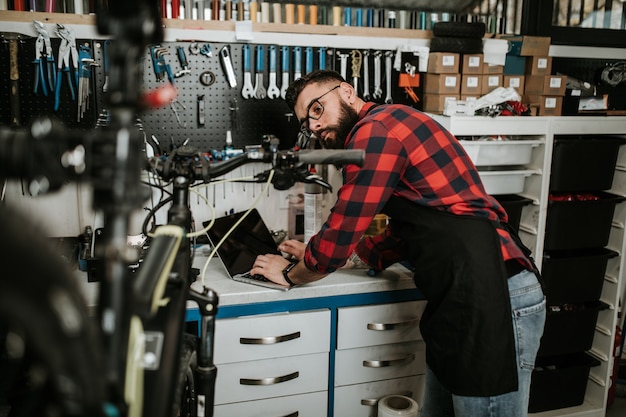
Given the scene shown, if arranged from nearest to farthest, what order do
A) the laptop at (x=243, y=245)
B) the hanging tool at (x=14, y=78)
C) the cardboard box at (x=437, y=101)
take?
the laptop at (x=243, y=245)
the hanging tool at (x=14, y=78)
the cardboard box at (x=437, y=101)

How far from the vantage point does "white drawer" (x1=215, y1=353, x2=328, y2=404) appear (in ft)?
6.29

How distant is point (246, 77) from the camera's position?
7.96 feet

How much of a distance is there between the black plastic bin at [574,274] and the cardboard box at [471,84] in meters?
0.81

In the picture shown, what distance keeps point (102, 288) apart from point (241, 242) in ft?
5.14

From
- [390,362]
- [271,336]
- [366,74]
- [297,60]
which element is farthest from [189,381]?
[366,74]

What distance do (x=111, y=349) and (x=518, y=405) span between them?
4.46ft

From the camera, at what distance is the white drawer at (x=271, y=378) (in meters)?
1.92

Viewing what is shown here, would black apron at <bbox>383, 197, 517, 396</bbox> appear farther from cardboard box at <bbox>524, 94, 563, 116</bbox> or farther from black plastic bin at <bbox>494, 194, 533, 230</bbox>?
cardboard box at <bbox>524, 94, 563, 116</bbox>

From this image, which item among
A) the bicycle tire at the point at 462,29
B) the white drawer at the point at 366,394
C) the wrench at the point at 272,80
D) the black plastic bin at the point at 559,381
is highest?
the bicycle tire at the point at 462,29

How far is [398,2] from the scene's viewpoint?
3180 millimetres

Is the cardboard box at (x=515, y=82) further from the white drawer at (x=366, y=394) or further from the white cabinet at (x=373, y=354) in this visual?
the white drawer at (x=366, y=394)

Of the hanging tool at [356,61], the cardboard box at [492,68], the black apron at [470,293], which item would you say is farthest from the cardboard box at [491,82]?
the black apron at [470,293]

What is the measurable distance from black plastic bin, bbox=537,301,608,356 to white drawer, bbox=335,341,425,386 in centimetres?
84

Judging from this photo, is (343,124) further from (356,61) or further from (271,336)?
(356,61)
